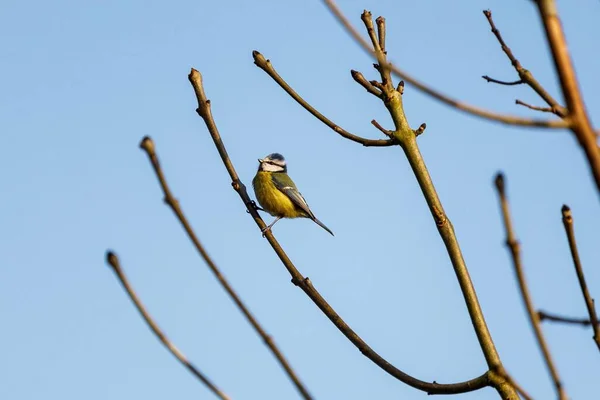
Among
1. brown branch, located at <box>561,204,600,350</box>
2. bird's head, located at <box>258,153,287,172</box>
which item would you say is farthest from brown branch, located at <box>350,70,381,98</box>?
bird's head, located at <box>258,153,287,172</box>

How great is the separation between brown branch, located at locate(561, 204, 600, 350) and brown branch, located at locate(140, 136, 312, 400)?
2.34 ft

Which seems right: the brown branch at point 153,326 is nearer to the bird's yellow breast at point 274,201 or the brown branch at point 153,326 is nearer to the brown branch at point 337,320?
the brown branch at point 337,320

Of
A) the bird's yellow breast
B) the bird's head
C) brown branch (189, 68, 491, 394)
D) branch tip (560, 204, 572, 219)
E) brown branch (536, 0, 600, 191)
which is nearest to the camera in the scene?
brown branch (536, 0, 600, 191)

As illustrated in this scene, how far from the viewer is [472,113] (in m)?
1.28

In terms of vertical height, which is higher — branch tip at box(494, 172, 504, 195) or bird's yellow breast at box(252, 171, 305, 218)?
bird's yellow breast at box(252, 171, 305, 218)

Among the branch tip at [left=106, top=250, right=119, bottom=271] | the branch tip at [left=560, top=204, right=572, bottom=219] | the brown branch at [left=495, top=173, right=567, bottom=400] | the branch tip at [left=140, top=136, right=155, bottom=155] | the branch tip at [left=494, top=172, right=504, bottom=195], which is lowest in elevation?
the brown branch at [left=495, top=173, right=567, bottom=400]

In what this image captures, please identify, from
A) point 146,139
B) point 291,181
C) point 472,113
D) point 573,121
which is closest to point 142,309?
point 146,139

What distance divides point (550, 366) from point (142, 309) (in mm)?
675

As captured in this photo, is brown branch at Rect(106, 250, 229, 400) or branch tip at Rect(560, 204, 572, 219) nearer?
brown branch at Rect(106, 250, 229, 400)

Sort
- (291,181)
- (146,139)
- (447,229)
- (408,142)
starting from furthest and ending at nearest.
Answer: (291,181), (408,142), (447,229), (146,139)

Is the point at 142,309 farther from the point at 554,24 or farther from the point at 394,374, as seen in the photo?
the point at 394,374

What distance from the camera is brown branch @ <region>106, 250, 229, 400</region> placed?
138cm

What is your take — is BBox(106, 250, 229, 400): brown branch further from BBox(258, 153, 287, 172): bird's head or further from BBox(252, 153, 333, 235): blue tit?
BBox(258, 153, 287, 172): bird's head

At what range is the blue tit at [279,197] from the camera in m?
9.02
